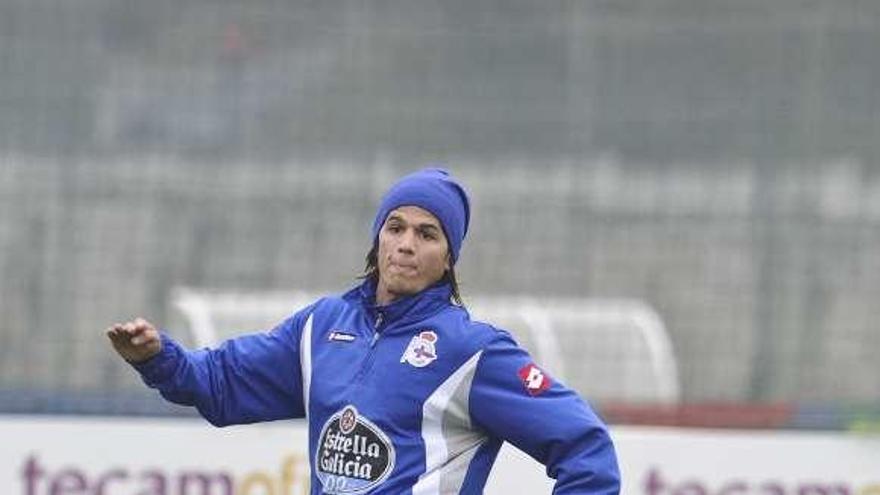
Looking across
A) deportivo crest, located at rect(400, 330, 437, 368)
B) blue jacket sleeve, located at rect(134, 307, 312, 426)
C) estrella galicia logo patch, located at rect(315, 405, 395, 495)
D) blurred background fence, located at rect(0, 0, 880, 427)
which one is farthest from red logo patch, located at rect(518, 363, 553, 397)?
blurred background fence, located at rect(0, 0, 880, 427)

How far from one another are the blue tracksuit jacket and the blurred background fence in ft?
13.3

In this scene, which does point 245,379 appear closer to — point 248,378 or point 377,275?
point 248,378

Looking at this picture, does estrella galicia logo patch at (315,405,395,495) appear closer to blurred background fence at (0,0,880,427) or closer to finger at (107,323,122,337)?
finger at (107,323,122,337)

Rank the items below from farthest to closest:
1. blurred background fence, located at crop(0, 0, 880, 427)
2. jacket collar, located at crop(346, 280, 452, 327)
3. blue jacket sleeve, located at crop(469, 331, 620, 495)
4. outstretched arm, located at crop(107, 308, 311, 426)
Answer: blurred background fence, located at crop(0, 0, 880, 427), outstretched arm, located at crop(107, 308, 311, 426), jacket collar, located at crop(346, 280, 452, 327), blue jacket sleeve, located at crop(469, 331, 620, 495)

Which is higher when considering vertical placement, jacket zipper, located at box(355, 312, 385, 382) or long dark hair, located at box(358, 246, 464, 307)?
long dark hair, located at box(358, 246, 464, 307)

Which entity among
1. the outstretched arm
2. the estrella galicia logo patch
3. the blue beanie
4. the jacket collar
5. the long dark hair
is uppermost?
the blue beanie

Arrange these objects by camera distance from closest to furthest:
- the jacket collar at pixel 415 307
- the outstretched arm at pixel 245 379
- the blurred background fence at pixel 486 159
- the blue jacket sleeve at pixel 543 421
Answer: the blue jacket sleeve at pixel 543 421
the jacket collar at pixel 415 307
the outstretched arm at pixel 245 379
the blurred background fence at pixel 486 159

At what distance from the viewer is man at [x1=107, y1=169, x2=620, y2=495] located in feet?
14.1

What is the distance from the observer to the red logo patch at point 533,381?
4325 mm

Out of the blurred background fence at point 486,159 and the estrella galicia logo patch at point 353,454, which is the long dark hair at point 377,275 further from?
the blurred background fence at point 486,159

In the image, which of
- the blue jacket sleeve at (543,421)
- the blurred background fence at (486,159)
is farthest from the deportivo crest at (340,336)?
the blurred background fence at (486,159)

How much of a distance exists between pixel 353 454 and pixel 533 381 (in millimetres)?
380

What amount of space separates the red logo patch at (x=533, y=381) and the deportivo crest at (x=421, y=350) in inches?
7.0

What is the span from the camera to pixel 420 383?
14.2ft
